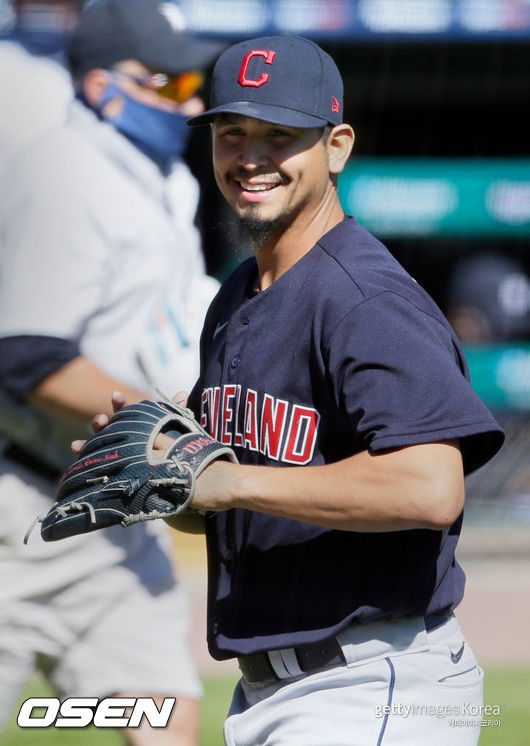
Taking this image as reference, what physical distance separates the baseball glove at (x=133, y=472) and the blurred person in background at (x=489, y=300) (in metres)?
6.84

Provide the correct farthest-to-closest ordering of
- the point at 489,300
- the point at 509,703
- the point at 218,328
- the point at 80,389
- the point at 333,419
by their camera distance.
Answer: the point at 489,300 < the point at 509,703 < the point at 80,389 < the point at 218,328 < the point at 333,419

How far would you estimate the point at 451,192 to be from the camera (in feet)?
30.1

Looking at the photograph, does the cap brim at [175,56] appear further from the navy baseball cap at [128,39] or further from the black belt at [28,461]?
the black belt at [28,461]

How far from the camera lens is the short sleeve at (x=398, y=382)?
2.00m

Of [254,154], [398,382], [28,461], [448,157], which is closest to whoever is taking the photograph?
[398,382]

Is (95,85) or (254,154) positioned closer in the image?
A: (254,154)

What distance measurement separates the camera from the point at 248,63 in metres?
2.29

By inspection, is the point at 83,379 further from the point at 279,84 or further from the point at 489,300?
the point at 489,300

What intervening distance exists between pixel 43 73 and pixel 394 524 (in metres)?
2.51

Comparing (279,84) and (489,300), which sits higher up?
(279,84)

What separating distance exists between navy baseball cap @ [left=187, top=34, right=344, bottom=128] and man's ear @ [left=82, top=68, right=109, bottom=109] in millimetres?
1214

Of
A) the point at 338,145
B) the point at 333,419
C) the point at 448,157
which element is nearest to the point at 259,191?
the point at 338,145

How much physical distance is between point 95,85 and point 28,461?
112cm
